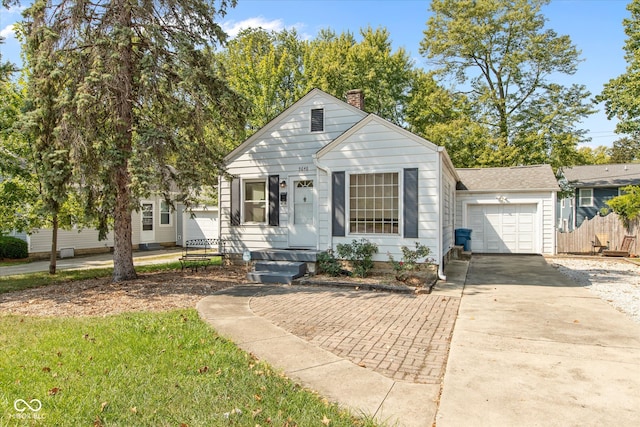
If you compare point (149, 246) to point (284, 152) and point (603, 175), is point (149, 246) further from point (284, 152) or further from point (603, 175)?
point (603, 175)

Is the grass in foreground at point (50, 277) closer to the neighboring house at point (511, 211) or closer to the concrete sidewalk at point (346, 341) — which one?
the concrete sidewalk at point (346, 341)

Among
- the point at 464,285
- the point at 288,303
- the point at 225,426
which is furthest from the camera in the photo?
the point at 464,285

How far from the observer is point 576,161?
938 inches

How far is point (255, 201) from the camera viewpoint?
12320 mm

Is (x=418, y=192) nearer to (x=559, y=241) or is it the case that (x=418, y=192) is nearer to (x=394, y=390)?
(x=394, y=390)

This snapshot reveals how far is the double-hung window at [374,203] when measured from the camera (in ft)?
33.0

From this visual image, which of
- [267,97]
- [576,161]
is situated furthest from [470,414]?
[576,161]

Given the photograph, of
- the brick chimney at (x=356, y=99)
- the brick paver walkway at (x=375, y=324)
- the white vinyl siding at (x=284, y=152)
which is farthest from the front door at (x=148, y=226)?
the brick paver walkway at (x=375, y=324)

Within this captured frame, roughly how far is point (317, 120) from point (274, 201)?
2.80 m

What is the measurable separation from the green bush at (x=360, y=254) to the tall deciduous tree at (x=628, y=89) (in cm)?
1553

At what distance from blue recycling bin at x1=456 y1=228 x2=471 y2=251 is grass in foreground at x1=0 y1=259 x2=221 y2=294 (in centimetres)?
1009

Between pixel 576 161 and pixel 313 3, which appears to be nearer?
pixel 313 3

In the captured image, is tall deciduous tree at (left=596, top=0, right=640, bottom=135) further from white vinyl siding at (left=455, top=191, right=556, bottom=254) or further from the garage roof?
white vinyl siding at (left=455, top=191, right=556, bottom=254)

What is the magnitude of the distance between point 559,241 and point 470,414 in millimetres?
17413
